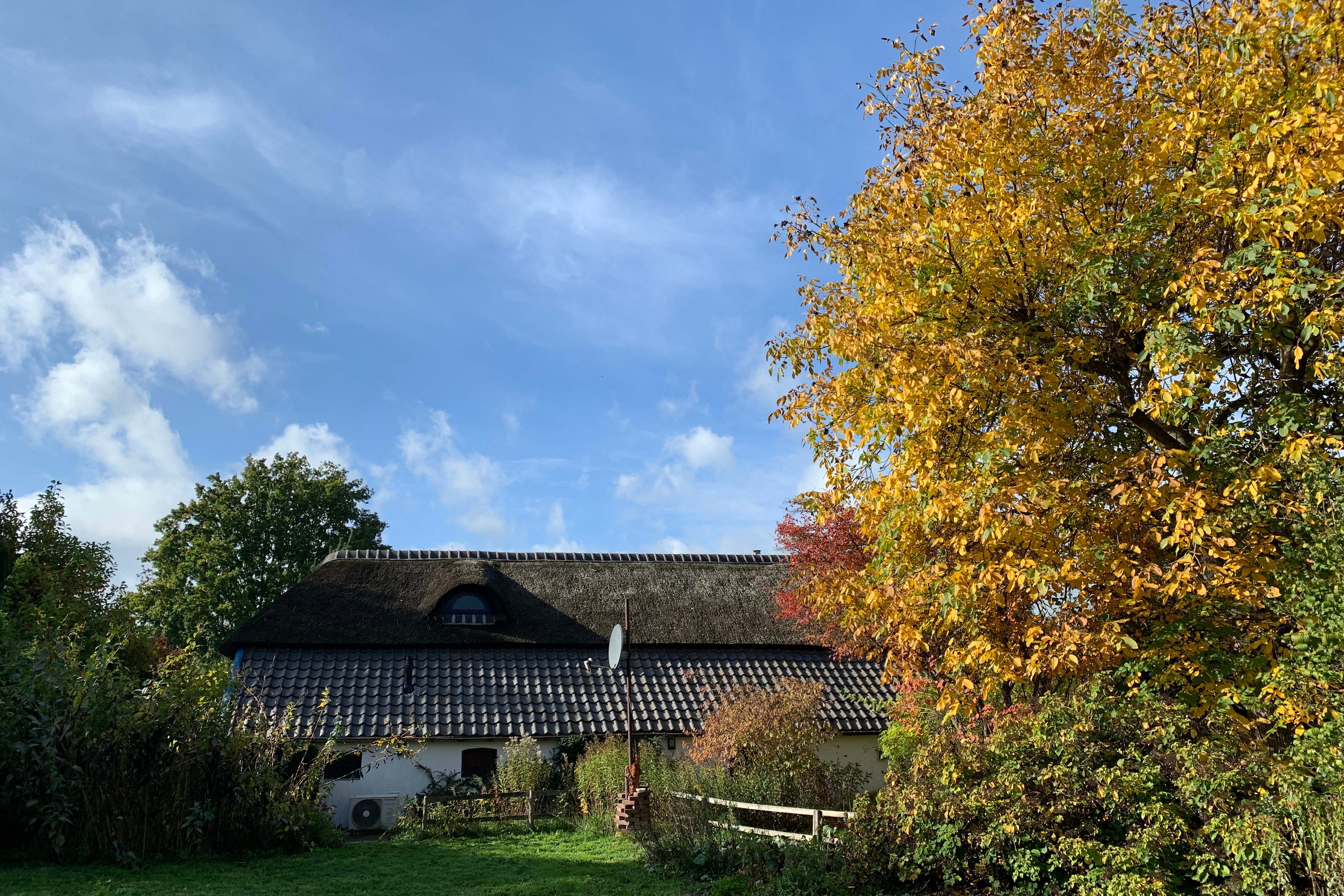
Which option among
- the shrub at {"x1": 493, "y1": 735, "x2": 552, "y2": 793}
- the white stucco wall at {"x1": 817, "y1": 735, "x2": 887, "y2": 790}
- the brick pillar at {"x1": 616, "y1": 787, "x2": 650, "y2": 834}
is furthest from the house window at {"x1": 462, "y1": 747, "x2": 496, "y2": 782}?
the white stucco wall at {"x1": 817, "y1": 735, "x2": 887, "y2": 790}

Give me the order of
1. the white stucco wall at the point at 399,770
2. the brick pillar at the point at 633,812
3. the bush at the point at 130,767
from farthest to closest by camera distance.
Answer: the white stucco wall at the point at 399,770, the brick pillar at the point at 633,812, the bush at the point at 130,767

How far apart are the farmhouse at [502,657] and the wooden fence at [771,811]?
593cm

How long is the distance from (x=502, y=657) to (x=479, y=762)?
2.64m

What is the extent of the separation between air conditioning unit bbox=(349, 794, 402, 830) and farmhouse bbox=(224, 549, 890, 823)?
0.24 meters

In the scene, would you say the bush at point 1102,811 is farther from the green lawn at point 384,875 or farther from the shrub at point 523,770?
the shrub at point 523,770

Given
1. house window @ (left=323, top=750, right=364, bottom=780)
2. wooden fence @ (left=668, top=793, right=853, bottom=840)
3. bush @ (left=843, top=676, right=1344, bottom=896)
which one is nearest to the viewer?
bush @ (left=843, top=676, right=1344, bottom=896)

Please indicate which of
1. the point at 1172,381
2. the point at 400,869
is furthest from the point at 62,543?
the point at 1172,381

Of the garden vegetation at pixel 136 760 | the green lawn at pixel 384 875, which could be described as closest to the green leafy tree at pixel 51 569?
the garden vegetation at pixel 136 760

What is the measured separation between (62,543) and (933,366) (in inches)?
1075

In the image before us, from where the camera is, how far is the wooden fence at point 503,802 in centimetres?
1476

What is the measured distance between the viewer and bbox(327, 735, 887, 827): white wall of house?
15547 millimetres

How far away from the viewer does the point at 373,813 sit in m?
15.2

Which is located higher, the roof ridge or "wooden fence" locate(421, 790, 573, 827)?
the roof ridge

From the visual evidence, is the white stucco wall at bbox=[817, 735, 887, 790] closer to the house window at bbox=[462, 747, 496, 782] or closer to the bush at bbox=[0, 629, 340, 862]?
the house window at bbox=[462, 747, 496, 782]
